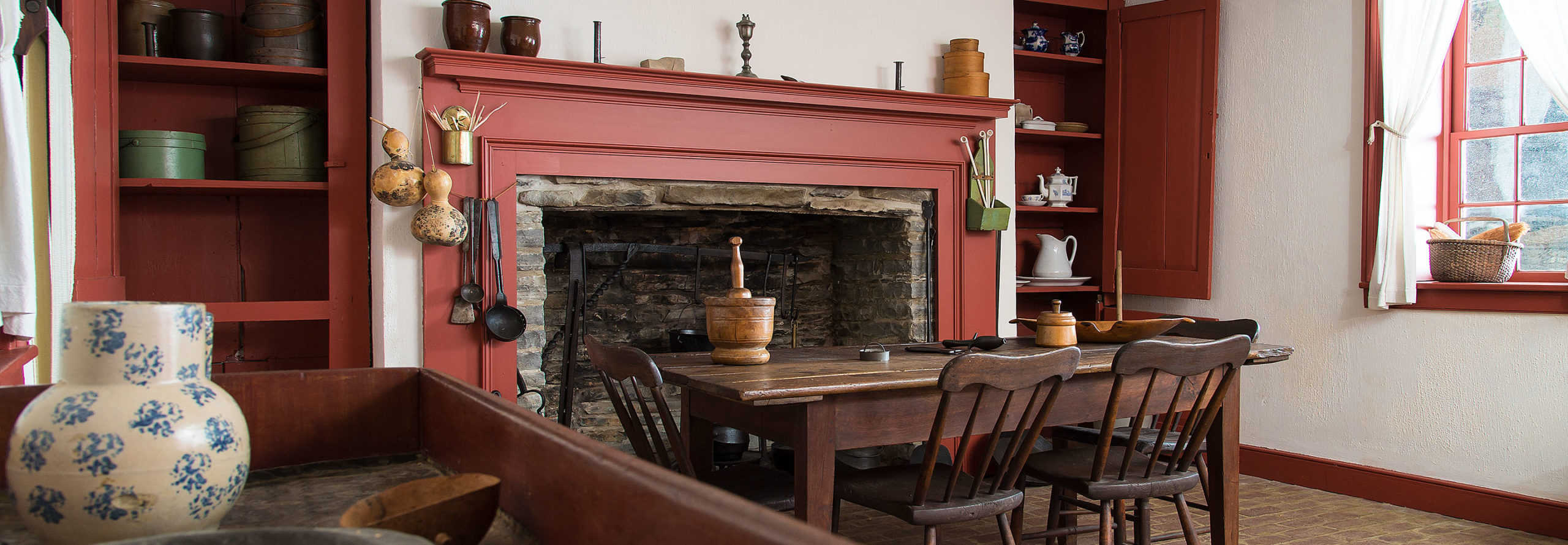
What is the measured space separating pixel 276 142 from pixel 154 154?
0.37 metres

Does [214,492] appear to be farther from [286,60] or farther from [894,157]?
[894,157]

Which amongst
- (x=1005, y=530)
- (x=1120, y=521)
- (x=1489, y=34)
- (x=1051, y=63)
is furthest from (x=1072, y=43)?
(x=1005, y=530)

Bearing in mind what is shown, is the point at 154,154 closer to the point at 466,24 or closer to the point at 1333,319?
the point at 466,24

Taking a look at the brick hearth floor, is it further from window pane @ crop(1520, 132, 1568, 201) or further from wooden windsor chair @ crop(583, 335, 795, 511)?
window pane @ crop(1520, 132, 1568, 201)

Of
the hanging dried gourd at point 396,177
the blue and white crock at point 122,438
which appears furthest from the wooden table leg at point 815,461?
the hanging dried gourd at point 396,177

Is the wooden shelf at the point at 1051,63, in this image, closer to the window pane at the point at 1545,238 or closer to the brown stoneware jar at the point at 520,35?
the window pane at the point at 1545,238

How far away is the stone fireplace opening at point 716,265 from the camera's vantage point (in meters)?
3.78

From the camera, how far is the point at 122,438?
69 cm

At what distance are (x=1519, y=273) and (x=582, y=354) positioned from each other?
12.6ft

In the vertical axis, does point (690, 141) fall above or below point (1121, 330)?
above

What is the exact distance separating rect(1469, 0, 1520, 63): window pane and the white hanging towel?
15.3 ft

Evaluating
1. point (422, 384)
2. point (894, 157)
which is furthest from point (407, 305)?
point (422, 384)

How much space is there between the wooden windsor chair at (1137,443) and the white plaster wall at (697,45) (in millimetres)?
1796

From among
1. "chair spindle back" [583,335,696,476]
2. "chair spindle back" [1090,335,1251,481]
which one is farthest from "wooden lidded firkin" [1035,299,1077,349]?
"chair spindle back" [583,335,696,476]
